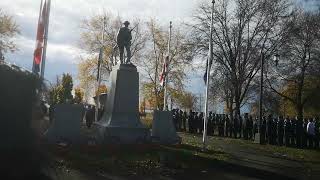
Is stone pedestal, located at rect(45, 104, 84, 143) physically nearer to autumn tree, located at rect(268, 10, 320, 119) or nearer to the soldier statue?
the soldier statue

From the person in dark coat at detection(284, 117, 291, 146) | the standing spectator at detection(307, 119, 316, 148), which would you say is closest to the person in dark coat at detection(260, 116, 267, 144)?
the person in dark coat at detection(284, 117, 291, 146)

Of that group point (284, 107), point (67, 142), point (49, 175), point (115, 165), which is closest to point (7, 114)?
point (49, 175)

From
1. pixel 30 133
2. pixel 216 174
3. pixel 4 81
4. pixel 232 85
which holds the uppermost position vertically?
pixel 232 85

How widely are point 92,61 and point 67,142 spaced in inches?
1323

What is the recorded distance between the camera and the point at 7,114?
3953 millimetres

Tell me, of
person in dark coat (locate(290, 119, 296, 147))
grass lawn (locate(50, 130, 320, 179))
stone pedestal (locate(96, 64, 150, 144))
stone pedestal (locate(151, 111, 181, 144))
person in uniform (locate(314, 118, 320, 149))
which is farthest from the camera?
person in dark coat (locate(290, 119, 296, 147))

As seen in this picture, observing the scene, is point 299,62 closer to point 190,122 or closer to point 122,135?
point 190,122

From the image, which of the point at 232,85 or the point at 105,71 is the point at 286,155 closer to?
the point at 232,85

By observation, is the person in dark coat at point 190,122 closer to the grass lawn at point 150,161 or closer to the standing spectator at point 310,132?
the standing spectator at point 310,132

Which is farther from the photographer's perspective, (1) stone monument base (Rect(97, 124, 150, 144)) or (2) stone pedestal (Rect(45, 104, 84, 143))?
(1) stone monument base (Rect(97, 124, 150, 144))

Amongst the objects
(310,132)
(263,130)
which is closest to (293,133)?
(310,132)

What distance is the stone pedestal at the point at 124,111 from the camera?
57.2 ft

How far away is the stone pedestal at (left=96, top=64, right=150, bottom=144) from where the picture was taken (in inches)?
686

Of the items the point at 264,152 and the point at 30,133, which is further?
the point at 264,152
